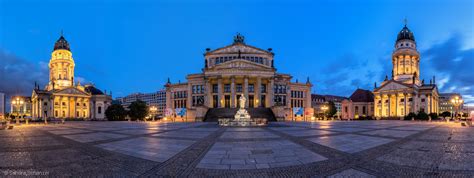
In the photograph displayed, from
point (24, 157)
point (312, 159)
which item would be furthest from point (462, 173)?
point (24, 157)

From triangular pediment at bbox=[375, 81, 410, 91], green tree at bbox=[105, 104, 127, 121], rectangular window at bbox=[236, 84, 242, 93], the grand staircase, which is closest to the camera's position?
the grand staircase

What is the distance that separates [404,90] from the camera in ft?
242

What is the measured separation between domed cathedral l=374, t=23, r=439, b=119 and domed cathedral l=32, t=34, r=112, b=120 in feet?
354

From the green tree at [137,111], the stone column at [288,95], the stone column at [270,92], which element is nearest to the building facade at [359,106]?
the stone column at [288,95]

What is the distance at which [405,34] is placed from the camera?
8375cm

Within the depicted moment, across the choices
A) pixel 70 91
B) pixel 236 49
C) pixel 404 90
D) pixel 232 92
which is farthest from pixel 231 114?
pixel 70 91

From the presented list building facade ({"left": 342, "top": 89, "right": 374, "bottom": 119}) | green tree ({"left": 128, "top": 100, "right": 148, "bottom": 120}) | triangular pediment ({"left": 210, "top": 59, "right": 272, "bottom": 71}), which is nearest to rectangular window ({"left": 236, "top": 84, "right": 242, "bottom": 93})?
triangular pediment ({"left": 210, "top": 59, "right": 272, "bottom": 71})

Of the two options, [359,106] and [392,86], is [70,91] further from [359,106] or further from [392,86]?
[392,86]

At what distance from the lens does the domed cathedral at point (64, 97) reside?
3300 inches

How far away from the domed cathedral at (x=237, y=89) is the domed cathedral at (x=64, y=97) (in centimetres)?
4394

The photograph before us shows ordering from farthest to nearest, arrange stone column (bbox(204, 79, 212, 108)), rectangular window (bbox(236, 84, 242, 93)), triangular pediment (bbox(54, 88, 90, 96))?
triangular pediment (bbox(54, 88, 90, 96)), rectangular window (bbox(236, 84, 242, 93)), stone column (bbox(204, 79, 212, 108))

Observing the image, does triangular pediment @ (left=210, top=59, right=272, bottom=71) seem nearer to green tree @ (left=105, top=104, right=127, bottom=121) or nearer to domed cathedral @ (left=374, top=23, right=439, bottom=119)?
green tree @ (left=105, top=104, right=127, bottom=121)

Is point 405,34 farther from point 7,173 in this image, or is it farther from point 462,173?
point 7,173

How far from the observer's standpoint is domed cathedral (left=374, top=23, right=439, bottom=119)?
7225 centimetres
